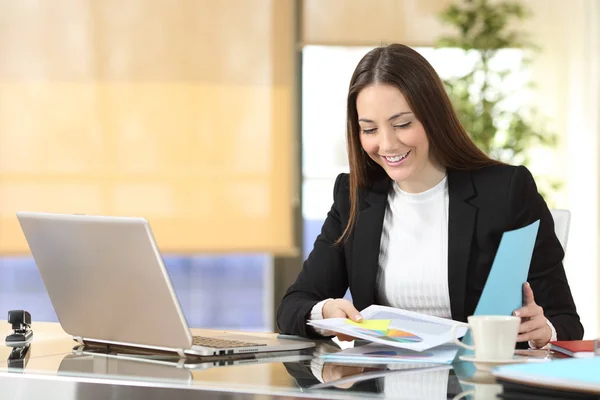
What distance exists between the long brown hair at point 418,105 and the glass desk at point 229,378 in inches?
30.8

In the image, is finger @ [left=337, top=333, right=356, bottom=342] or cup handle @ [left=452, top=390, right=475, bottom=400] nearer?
cup handle @ [left=452, top=390, right=475, bottom=400]

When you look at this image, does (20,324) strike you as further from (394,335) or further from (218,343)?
(394,335)

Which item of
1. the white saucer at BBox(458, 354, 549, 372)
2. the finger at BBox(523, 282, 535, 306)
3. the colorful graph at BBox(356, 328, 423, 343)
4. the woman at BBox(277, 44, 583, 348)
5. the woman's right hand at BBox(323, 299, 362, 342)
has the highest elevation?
the woman at BBox(277, 44, 583, 348)

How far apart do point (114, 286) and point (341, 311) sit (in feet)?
1.69

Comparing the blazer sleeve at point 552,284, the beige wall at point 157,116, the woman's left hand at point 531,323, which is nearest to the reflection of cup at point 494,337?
the woman's left hand at point 531,323

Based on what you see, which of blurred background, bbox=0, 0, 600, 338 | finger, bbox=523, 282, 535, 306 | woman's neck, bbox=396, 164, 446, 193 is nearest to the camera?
finger, bbox=523, 282, 535, 306

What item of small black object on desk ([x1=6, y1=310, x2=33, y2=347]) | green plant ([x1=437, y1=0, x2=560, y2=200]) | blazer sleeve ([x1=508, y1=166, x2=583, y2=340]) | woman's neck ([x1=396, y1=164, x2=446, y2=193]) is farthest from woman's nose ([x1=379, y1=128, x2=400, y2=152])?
green plant ([x1=437, y1=0, x2=560, y2=200])

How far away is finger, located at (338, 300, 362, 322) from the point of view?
1743 millimetres

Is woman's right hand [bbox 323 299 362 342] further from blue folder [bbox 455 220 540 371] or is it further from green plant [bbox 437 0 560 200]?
green plant [bbox 437 0 560 200]

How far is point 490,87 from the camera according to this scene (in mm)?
4742

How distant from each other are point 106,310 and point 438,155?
99 centimetres

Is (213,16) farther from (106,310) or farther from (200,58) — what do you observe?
(106,310)

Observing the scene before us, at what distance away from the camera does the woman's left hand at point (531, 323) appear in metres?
1.72

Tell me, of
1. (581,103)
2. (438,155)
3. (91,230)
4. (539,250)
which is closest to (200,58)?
(581,103)
